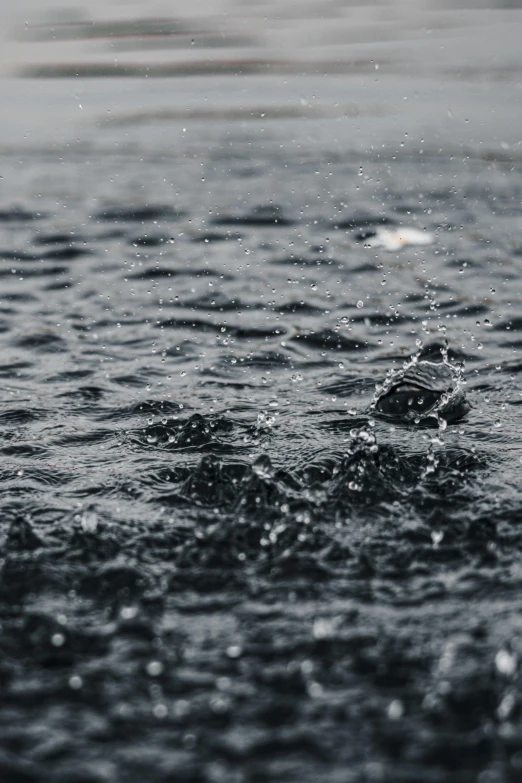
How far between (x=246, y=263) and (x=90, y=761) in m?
5.59

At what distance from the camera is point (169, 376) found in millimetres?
6250

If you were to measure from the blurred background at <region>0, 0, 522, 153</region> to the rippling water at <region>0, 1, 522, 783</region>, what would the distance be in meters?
1.61

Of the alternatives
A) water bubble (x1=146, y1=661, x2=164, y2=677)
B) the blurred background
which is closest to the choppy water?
water bubble (x1=146, y1=661, x2=164, y2=677)

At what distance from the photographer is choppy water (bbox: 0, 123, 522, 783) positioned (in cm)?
311

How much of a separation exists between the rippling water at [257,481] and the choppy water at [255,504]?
13mm

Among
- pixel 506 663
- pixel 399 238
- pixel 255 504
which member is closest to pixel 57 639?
pixel 255 504

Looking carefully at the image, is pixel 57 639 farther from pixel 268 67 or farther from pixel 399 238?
pixel 268 67

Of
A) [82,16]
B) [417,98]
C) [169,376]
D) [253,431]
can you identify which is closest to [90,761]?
[253,431]

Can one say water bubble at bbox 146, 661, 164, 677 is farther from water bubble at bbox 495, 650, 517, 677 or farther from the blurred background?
the blurred background

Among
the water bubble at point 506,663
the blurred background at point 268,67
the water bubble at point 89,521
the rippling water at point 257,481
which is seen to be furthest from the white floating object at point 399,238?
the water bubble at point 506,663

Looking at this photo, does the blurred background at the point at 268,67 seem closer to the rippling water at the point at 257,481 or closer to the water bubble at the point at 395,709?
the rippling water at the point at 257,481

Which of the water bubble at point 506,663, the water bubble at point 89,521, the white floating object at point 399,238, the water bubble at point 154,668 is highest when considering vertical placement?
the white floating object at point 399,238

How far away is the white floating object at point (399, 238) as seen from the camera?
8.43m

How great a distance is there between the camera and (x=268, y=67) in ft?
43.0
